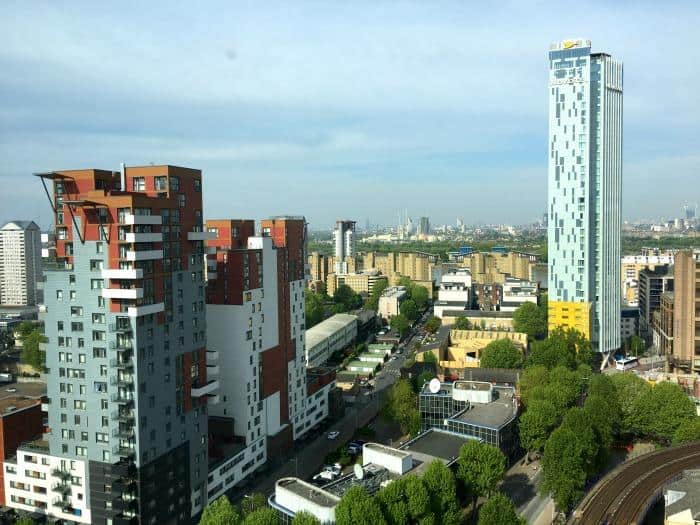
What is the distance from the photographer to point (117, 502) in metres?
15.5

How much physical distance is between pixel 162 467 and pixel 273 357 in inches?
271

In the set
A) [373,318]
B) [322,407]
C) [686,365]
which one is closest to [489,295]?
[373,318]

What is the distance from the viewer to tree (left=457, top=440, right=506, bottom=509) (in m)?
17.6

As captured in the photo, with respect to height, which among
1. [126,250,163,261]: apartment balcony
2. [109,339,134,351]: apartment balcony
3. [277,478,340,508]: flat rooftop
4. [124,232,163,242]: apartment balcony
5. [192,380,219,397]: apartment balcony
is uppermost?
[124,232,163,242]: apartment balcony

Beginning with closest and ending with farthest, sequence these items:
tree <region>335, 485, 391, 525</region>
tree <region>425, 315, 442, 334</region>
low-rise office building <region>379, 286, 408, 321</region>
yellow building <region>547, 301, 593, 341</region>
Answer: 1. tree <region>335, 485, 391, 525</region>
2. yellow building <region>547, 301, 593, 341</region>
3. tree <region>425, 315, 442, 334</region>
4. low-rise office building <region>379, 286, 408, 321</region>

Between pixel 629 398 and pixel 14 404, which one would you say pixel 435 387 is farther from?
pixel 14 404

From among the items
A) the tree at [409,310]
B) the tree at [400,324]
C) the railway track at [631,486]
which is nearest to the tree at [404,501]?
the railway track at [631,486]

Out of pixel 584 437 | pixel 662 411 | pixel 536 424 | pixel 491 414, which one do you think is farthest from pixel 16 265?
pixel 662 411

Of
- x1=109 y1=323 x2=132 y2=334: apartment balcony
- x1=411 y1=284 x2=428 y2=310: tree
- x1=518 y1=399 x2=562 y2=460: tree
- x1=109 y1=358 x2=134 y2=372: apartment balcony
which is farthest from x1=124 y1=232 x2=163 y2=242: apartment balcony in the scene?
x1=411 y1=284 x2=428 y2=310: tree

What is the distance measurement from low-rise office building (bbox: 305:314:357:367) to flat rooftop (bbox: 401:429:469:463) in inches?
598

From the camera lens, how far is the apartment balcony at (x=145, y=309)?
589 inches

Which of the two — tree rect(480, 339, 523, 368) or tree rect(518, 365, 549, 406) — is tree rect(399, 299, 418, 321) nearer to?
tree rect(480, 339, 523, 368)

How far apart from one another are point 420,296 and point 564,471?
40926 mm

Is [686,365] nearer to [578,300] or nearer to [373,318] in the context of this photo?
[578,300]
